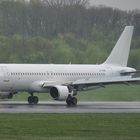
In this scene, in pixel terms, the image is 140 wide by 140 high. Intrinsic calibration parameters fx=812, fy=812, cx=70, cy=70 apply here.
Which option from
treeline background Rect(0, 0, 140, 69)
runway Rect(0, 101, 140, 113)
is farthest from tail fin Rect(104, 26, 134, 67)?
treeline background Rect(0, 0, 140, 69)

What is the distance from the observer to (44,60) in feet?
299

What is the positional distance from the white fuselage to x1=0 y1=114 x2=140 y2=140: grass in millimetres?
14909

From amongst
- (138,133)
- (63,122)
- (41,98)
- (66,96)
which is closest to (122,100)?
(41,98)

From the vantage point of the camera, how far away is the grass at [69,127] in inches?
1096

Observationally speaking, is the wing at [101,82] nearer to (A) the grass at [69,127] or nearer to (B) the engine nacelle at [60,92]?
(B) the engine nacelle at [60,92]

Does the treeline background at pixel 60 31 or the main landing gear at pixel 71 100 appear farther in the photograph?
the treeline background at pixel 60 31

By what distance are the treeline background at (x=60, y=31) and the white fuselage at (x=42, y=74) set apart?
32.1 metres

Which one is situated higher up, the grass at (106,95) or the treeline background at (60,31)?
the grass at (106,95)

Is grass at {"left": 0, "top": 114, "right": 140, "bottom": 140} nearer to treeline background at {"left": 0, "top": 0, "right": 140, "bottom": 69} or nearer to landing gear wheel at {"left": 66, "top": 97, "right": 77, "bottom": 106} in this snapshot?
landing gear wheel at {"left": 66, "top": 97, "right": 77, "bottom": 106}

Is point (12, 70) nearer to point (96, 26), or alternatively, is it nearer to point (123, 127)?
point (123, 127)

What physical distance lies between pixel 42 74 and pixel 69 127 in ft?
77.3

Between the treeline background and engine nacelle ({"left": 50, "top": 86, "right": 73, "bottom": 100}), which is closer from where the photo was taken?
engine nacelle ({"left": 50, "top": 86, "right": 73, "bottom": 100})

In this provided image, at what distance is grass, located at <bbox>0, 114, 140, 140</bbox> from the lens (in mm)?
27828

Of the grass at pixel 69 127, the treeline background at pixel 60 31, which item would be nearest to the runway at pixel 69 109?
the grass at pixel 69 127
